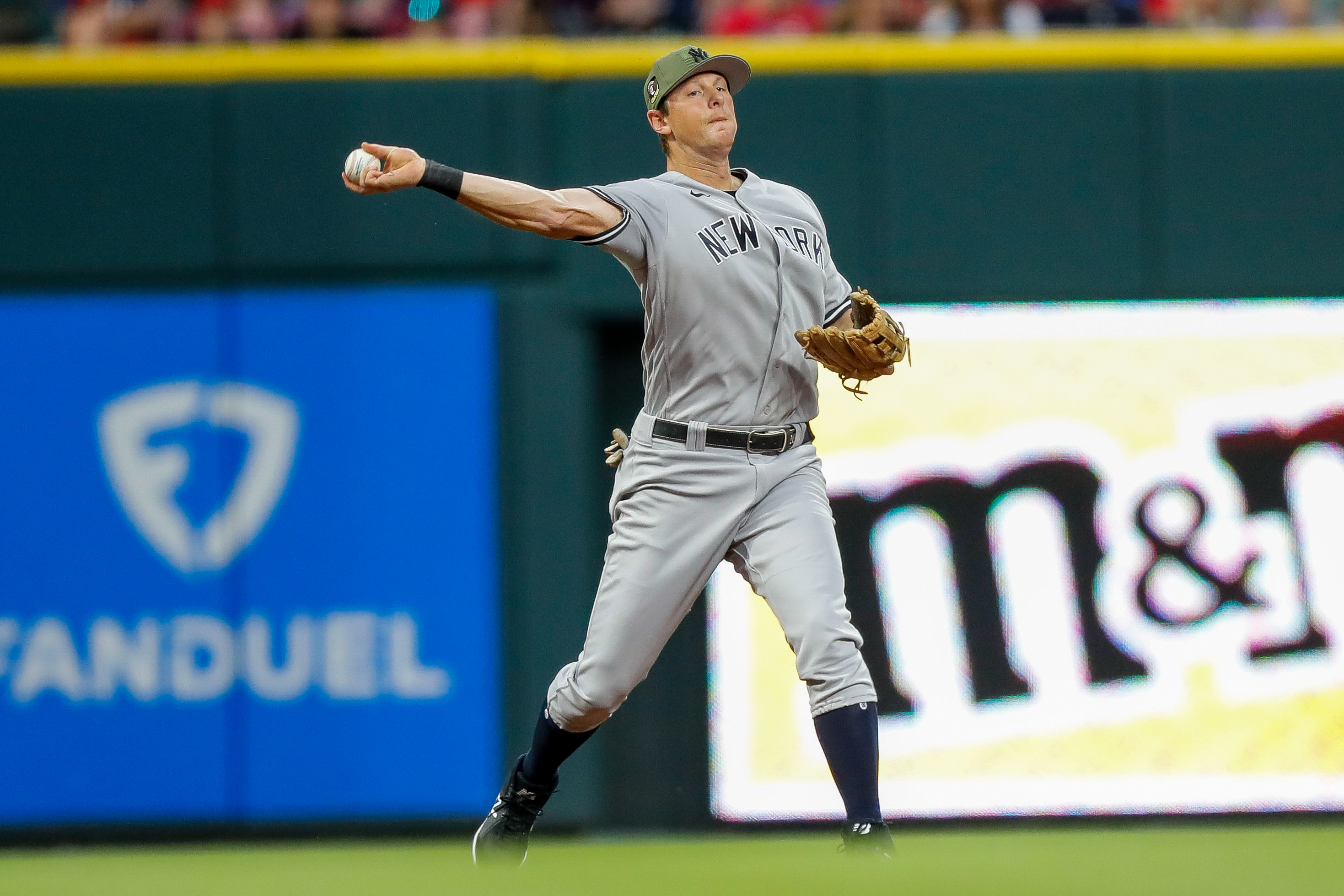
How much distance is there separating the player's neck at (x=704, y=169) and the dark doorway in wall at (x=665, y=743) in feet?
8.66

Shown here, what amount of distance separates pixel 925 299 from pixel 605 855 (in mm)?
2598

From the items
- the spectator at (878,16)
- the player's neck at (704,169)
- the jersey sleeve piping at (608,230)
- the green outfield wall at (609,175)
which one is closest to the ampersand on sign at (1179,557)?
the green outfield wall at (609,175)

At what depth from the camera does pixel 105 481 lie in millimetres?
6930

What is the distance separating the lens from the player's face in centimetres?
428

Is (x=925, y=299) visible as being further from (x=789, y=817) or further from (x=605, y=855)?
(x=605, y=855)

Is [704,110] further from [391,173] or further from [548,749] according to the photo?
[548,749]

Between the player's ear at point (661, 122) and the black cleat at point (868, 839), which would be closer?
the black cleat at point (868, 839)

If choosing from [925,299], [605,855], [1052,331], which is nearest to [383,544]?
[605,855]

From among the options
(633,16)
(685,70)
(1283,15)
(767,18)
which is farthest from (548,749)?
(1283,15)

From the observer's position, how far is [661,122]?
437 cm

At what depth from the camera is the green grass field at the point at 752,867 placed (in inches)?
153

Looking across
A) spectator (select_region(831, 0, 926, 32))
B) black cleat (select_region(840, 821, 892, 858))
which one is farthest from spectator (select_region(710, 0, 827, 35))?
black cleat (select_region(840, 821, 892, 858))

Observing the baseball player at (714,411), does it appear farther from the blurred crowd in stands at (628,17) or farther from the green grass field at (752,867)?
the blurred crowd in stands at (628,17)

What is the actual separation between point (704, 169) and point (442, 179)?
78 cm
